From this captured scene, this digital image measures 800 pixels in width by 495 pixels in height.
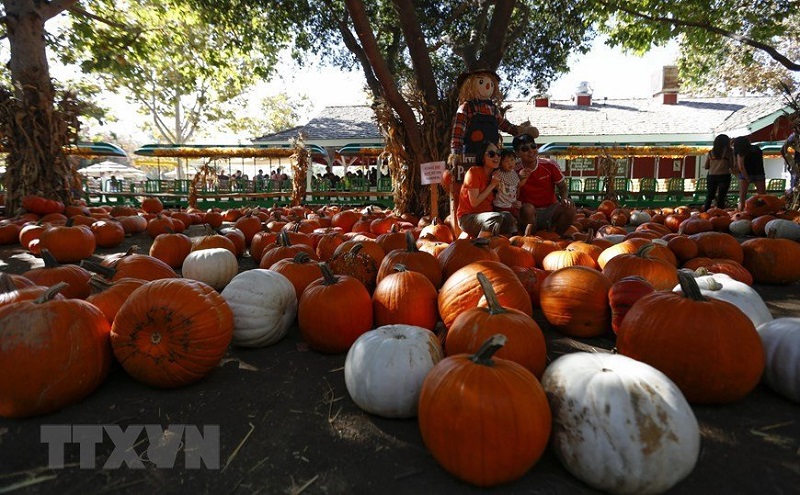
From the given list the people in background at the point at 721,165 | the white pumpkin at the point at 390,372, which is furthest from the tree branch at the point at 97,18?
the people in background at the point at 721,165

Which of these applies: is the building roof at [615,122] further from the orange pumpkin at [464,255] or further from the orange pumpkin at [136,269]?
the orange pumpkin at [464,255]

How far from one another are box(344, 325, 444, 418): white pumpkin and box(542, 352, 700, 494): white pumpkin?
58 centimetres

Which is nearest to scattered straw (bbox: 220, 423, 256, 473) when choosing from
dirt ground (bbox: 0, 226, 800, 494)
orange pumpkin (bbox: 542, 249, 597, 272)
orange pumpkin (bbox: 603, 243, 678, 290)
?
dirt ground (bbox: 0, 226, 800, 494)

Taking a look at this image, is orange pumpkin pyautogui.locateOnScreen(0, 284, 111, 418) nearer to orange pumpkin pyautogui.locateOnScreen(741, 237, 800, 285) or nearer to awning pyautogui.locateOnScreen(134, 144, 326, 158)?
orange pumpkin pyautogui.locateOnScreen(741, 237, 800, 285)

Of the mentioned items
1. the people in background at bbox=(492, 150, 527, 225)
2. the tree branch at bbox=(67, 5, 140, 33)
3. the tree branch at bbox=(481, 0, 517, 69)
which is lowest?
the people in background at bbox=(492, 150, 527, 225)

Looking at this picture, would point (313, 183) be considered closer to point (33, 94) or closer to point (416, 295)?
point (33, 94)

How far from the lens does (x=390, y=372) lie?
6.01 ft

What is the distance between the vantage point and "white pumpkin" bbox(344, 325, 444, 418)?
1828 millimetres

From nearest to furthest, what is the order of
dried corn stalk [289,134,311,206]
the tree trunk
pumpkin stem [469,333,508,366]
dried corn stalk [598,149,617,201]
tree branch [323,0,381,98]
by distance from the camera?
pumpkin stem [469,333,508,366], the tree trunk, tree branch [323,0,381,98], dried corn stalk [289,134,311,206], dried corn stalk [598,149,617,201]

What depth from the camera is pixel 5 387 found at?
1.77m

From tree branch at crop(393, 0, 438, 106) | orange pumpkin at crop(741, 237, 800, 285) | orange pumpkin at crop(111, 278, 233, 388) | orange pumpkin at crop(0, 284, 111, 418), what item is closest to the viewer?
orange pumpkin at crop(0, 284, 111, 418)

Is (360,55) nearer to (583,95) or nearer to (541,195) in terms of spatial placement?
(541,195)

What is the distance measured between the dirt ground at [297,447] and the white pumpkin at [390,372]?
0.08 m

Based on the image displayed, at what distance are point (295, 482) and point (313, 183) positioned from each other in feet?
59.1
